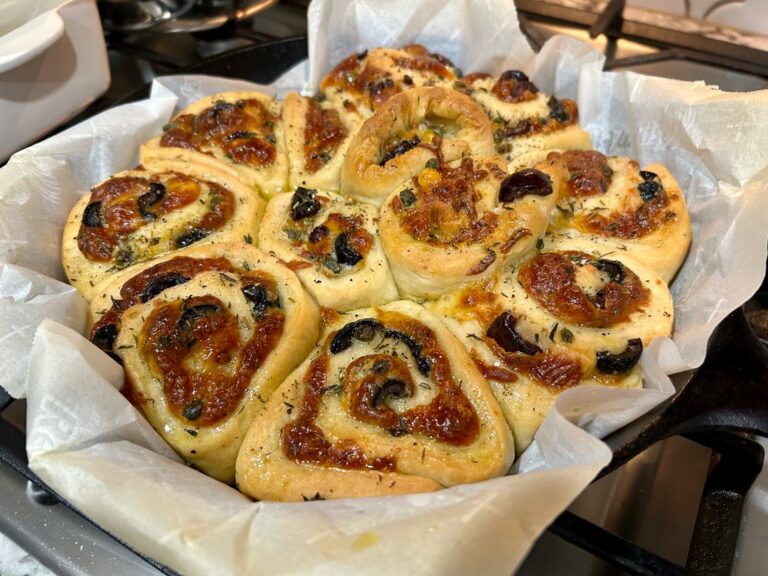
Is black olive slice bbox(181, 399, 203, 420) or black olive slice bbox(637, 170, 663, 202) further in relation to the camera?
black olive slice bbox(637, 170, 663, 202)

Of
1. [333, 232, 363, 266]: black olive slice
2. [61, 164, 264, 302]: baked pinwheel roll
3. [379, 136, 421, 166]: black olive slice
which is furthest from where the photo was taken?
[379, 136, 421, 166]: black olive slice

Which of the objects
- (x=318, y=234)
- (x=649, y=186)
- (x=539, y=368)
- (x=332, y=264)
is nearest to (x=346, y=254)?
(x=332, y=264)

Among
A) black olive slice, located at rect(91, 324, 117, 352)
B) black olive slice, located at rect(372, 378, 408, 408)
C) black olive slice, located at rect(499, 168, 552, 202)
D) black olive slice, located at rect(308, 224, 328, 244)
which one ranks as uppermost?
black olive slice, located at rect(499, 168, 552, 202)

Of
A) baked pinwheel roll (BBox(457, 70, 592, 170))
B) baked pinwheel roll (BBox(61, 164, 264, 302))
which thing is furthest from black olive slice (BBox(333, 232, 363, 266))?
baked pinwheel roll (BBox(457, 70, 592, 170))

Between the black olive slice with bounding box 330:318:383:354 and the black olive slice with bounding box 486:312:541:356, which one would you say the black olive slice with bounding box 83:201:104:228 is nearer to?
the black olive slice with bounding box 330:318:383:354

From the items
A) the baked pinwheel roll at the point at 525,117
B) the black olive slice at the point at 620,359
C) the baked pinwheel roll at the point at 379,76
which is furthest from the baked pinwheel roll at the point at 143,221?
the black olive slice at the point at 620,359

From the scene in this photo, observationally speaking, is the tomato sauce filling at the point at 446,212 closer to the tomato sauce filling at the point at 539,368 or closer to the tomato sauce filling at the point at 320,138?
the tomato sauce filling at the point at 539,368
